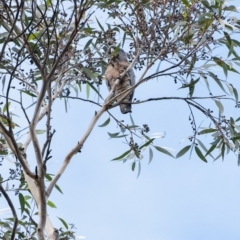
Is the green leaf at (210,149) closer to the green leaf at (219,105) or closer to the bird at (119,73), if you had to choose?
the green leaf at (219,105)

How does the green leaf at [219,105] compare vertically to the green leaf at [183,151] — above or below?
above

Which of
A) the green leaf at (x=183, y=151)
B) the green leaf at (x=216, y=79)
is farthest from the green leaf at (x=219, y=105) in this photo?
the green leaf at (x=183, y=151)

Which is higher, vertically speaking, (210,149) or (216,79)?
(216,79)

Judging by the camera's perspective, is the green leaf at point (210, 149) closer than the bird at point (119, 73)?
Yes

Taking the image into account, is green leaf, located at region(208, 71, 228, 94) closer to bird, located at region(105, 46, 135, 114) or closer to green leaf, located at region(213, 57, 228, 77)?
green leaf, located at region(213, 57, 228, 77)

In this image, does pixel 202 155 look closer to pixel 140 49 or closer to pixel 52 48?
pixel 140 49

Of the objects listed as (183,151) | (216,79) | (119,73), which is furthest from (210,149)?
(119,73)

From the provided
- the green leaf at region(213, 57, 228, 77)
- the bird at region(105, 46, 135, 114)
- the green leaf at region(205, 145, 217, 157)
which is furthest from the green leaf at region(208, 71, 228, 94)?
the bird at region(105, 46, 135, 114)

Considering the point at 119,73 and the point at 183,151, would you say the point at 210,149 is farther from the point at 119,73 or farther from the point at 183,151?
the point at 119,73

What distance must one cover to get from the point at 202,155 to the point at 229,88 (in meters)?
0.29

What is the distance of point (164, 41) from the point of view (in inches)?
85.0

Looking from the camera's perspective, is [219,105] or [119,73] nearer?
[219,105]

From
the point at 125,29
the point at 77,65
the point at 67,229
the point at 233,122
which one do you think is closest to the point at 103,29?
the point at 125,29

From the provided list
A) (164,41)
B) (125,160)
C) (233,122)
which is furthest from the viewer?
(125,160)
